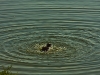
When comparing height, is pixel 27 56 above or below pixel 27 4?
below

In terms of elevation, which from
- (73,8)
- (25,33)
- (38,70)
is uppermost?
(73,8)

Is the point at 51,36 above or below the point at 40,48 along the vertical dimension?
above

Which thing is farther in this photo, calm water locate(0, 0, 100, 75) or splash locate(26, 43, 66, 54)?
splash locate(26, 43, 66, 54)

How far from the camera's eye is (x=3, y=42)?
16500 mm

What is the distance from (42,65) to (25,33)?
151 inches

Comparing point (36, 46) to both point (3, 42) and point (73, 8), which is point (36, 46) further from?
point (73, 8)

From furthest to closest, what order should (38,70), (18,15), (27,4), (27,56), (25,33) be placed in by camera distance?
(27,4)
(18,15)
(25,33)
(27,56)
(38,70)

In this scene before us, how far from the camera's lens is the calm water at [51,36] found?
14.4m

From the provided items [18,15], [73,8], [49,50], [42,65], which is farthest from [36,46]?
[73,8]

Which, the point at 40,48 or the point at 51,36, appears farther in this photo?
the point at 51,36

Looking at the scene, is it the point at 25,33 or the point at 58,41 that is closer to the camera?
the point at 58,41

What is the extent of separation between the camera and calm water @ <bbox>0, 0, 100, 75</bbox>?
47.3 feet

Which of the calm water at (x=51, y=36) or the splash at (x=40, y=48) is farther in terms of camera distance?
the splash at (x=40, y=48)

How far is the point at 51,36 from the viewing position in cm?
1741
